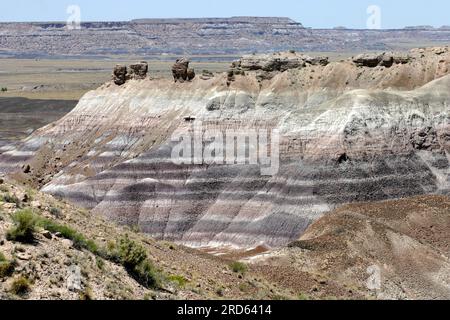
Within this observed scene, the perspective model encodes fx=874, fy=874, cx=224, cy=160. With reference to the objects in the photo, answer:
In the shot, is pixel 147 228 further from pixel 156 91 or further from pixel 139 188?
pixel 156 91

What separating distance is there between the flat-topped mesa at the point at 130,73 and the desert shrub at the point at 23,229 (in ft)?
244

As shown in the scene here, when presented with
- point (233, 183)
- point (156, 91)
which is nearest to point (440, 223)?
point (233, 183)

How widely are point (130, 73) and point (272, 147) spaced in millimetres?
31651

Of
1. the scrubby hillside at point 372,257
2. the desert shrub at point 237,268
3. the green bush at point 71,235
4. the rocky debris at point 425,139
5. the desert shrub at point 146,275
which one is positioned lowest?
the scrubby hillside at point 372,257

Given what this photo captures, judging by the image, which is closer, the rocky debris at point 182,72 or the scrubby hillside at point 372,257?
the scrubby hillside at point 372,257

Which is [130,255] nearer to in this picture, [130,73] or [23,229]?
[23,229]

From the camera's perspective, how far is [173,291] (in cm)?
2503

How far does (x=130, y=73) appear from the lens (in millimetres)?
97750

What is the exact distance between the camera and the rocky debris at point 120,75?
9700 cm

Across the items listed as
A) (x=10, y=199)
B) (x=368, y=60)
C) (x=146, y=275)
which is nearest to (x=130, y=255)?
(x=146, y=275)

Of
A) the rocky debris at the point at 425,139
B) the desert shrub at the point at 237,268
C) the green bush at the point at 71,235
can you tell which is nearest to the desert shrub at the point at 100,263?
the green bush at the point at 71,235

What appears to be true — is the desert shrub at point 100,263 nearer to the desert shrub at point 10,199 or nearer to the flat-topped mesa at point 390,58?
the desert shrub at point 10,199

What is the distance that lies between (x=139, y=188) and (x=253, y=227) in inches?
576

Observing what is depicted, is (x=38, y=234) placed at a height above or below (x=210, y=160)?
above
